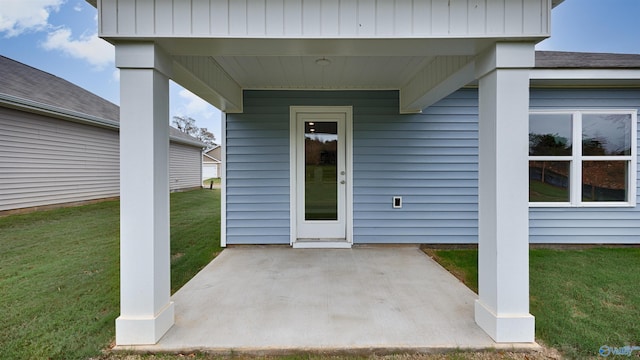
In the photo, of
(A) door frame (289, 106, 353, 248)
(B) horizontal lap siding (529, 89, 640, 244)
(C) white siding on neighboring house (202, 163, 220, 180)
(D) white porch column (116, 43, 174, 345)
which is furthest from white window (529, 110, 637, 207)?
(C) white siding on neighboring house (202, 163, 220, 180)

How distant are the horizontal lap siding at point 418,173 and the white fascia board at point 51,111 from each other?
270 inches

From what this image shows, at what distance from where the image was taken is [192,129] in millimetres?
38469

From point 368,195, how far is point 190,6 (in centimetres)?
325

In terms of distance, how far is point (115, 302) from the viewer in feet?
8.61

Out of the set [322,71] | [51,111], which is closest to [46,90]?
[51,111]

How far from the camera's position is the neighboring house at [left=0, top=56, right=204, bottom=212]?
646 centimetres

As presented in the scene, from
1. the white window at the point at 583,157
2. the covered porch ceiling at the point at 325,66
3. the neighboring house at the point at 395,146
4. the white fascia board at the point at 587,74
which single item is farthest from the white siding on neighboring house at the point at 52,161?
the white window at the point at 583,157

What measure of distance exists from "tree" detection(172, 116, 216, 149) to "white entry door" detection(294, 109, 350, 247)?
117ft

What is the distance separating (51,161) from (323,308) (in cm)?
829

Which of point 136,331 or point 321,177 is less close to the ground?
point 321,177

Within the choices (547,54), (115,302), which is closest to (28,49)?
(115,302)

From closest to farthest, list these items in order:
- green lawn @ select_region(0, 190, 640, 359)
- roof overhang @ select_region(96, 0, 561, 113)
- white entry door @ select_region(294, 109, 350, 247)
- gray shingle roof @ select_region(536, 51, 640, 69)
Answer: roof overhang @ select_region(96, 0, 561, 113) < green lawn @ select_region(0, 190, 640, 359) < gray shingle roof @ select_region(536, 51, 640, 69) < white entry door @ select_region(294, 109, 350, 247)

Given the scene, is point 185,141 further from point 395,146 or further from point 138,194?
point 138,194

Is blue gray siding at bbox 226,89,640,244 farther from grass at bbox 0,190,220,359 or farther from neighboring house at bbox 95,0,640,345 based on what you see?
grass at bbox 0,190,220,359
